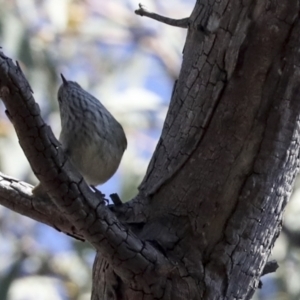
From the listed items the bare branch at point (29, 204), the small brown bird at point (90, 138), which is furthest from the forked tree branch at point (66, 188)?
the small brown bird at point (90, 138)

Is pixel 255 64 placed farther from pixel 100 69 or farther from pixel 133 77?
pixel 100 69

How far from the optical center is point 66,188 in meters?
1.15

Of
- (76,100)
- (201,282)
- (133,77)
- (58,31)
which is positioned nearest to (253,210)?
(201,282)

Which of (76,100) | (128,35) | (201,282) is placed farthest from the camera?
(128,35)

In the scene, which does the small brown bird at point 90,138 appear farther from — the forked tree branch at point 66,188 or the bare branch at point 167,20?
the forked tree branch at point 66,188

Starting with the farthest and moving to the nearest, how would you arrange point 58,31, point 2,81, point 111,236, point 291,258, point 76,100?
point 58,31
point 291,258
point 76,100
point 111,236
point 2,81

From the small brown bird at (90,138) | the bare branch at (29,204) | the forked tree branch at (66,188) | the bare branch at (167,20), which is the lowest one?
the forked tree branch at (66,188)

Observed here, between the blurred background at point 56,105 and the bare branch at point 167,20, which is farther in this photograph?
the blurred background at point 56,105

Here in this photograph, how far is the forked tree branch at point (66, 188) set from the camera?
41.5 inches

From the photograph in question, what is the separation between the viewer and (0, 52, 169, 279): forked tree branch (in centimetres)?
105

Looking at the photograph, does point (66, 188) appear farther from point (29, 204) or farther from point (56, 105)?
point (56, 105)

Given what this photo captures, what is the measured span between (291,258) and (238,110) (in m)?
1.99

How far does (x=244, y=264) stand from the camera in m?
1.38

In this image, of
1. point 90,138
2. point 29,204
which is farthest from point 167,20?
point 29,204
